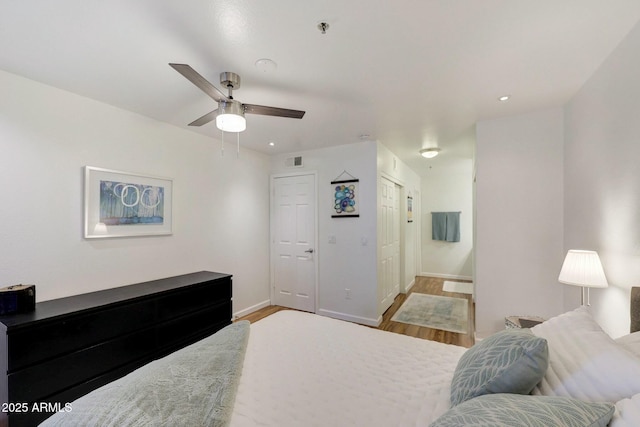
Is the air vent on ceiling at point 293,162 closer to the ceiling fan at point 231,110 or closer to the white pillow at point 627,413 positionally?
the ceiling fan at point 231,110

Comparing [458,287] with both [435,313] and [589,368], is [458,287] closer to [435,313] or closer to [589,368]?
[435,313]

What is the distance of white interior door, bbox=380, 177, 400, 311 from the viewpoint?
150 inches

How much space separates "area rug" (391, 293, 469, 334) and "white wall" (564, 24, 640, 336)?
1469 millimetres

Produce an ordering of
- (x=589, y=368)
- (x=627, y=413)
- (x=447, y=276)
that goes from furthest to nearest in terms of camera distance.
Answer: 1. (x=447, y=276)
2. (x=589, y=368)
3. (x=627, y=413)

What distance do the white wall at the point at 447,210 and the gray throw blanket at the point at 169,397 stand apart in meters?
5.62

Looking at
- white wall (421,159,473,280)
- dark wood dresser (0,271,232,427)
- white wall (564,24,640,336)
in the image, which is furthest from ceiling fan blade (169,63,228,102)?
white wall (421,159,473,280)

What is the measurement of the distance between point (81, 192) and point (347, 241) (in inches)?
115

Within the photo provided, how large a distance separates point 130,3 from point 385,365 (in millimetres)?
2259

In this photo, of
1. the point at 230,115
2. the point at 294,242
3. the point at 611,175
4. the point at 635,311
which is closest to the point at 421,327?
the point at 294,242

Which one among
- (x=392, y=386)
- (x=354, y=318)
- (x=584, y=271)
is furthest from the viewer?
(x=354, y=318)

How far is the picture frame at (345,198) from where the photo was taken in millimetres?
3658

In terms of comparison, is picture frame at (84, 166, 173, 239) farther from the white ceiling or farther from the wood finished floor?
the wood finished floor

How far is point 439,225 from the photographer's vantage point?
6.29m

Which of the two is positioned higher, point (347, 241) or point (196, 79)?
point (196, 79)
